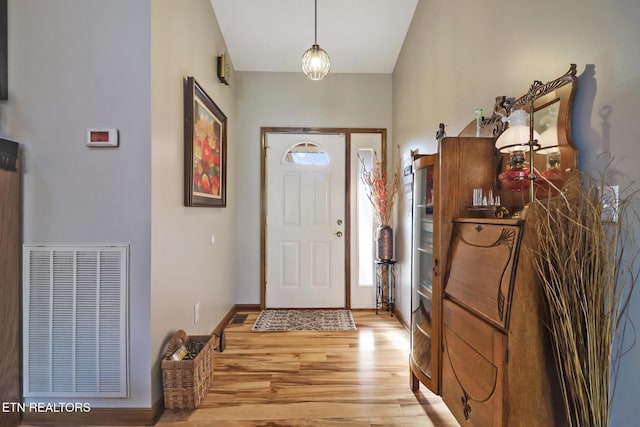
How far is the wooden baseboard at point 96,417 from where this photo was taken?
1.60 m

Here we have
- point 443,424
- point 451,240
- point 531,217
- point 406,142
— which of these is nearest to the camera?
point 531,217

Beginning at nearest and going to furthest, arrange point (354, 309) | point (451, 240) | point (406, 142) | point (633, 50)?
point (633, 50)
point (451, 240)
point (406, 142)
point (354, 309)

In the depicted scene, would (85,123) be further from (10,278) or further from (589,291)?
(589,291)

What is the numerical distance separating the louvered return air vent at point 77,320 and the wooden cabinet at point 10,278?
4 centimetres

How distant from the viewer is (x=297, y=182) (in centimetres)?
353

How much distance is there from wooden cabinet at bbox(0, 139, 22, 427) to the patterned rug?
167 cm

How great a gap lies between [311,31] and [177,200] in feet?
7.41

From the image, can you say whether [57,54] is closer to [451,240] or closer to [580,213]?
[451,240]

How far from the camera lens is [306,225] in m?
3.53

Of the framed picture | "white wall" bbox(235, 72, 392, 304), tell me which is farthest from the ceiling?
the framed picture

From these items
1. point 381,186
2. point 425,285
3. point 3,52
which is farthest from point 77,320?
point 381,186

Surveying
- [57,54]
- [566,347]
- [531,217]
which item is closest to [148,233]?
[57,54]

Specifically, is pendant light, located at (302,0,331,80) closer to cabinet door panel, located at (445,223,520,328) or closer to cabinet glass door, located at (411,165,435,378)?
cabinet glass door, located at (411,165,435,378)

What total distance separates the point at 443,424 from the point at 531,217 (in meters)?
1.28
